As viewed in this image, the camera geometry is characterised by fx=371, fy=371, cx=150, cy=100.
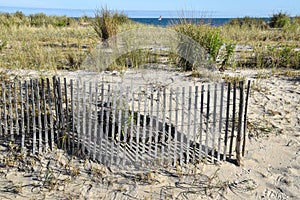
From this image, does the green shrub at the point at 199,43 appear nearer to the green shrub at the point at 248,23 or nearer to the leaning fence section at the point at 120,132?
the leaning fence section at the point at 120,132

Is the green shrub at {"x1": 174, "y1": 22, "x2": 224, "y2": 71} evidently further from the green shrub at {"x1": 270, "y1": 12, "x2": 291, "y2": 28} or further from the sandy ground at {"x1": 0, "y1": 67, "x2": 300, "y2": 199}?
the green shrub at {"x1": 270, "y1": 12, "x2": 291, "y2": 28}

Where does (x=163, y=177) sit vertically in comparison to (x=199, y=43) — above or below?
below

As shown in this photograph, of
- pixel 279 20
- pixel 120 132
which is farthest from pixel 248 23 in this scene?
pixel 120 132

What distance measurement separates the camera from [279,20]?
18938 mm

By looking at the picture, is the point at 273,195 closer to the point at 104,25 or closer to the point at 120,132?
the point at 120,132

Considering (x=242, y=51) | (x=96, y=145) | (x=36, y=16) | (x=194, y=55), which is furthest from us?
(x=36, y=16)

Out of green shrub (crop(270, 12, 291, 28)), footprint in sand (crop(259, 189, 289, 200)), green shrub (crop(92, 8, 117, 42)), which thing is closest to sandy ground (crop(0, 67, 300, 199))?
footprint in sand (crop(259, 189, 289, 200))

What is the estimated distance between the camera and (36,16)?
24.7 m

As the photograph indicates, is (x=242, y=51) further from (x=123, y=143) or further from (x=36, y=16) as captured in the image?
(x=36, y=16)

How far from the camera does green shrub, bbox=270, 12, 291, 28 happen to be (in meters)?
18.9

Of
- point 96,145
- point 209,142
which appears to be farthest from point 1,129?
point 209,142

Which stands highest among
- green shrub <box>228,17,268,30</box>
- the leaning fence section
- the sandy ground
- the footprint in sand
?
green shrub <box>228,17,268,30</box>

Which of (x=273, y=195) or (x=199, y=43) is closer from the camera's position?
(x=273, y=195)

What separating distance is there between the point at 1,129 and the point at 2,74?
8.28ft
